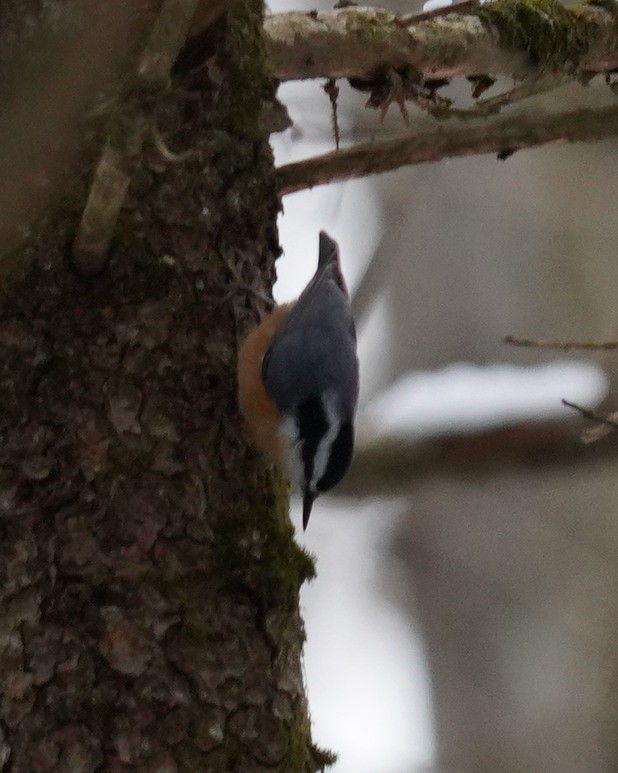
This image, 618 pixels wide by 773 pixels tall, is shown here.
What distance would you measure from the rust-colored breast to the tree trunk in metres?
0.05

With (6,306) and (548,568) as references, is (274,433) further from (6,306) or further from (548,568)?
(548,568)

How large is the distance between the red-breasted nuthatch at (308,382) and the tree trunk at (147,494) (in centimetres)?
18

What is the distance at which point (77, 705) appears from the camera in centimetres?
155

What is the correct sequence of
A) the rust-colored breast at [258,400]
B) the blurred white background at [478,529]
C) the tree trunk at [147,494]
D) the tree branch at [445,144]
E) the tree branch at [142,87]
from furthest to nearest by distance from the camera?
the blurred white background at [478,529]
the tree branch at [445,144]
the rust-colored breast at [258,400]
the tree trunk at [147,494]
the tree branch at [142,87]

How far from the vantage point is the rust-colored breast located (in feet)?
6.41

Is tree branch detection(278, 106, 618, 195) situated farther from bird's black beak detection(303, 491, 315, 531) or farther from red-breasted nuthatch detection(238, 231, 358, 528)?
bird's black beak detection(303, 491, 315, 531)

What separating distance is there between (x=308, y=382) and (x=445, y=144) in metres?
0.68

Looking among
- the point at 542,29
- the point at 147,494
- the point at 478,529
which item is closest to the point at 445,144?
the point at 542,29

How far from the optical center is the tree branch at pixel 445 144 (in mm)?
2119

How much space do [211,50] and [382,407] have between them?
63.6 inches

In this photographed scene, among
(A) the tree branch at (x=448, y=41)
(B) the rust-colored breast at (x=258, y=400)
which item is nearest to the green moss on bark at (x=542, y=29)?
(A) the tree branch at (x=448, y=41)

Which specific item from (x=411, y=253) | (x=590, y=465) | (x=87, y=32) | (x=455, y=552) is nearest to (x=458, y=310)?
(x=411, y=253)

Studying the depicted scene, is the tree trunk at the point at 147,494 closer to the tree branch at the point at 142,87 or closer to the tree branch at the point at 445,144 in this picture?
the tree branch at the point at 142,87

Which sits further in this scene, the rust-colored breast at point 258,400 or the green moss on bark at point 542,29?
the green moss on bark at point 542,29
